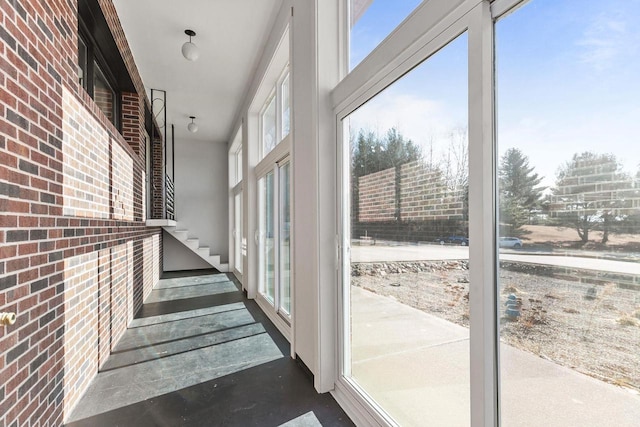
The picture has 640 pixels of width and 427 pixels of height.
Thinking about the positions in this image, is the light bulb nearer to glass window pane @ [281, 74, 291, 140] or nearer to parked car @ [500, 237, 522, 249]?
glass window pane @ [281, 74, 291, 140]

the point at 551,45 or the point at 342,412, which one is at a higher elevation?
the point at 551,45

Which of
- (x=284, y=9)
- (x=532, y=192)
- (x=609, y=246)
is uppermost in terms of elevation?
(x=284, y=9)

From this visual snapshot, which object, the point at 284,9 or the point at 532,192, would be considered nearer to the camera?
the point at 532,192

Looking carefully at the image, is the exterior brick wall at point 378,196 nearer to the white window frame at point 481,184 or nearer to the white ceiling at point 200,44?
the white window frame at point 481,184

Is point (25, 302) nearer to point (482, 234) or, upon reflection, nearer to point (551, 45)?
point (482, 234)

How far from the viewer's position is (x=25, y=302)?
1514 mm

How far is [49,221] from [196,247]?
600cm

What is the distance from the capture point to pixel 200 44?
3846mm

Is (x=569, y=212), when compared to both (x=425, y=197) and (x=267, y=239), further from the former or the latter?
(x=267, y=239)

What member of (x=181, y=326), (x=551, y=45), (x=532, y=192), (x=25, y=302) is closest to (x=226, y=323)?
(x=181, y=326)

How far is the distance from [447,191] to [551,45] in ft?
1.90

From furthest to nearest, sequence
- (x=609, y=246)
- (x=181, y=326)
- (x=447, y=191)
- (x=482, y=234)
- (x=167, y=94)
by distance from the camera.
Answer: (x=167, y=94)
(x=181, y=326)
(x=447, y=191)
(x=482, y=234)
(x=609, y=246)

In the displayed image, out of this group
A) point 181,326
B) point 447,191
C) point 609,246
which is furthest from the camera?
point 181,326

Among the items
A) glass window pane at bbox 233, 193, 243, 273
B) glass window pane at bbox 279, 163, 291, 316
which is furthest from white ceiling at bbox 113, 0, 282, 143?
glass window pane at bbox 233, 193, 243, 273
